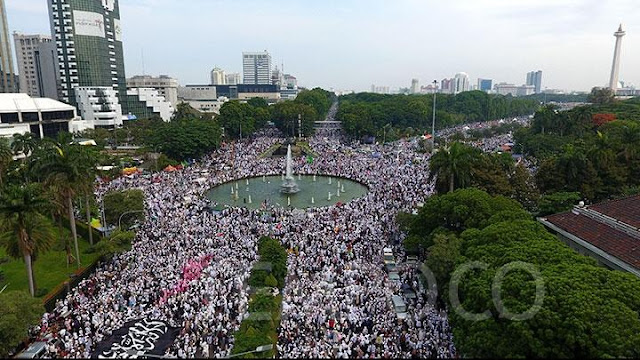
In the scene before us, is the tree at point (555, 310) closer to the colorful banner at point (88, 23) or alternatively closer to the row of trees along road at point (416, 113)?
the row of trees along road at point (416, 113)

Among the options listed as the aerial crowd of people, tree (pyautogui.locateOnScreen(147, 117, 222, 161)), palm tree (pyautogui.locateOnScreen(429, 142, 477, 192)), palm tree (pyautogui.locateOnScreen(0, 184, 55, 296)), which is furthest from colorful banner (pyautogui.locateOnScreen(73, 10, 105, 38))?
palm tree (pyautogui.locateOnScreen(429, 142, 477, 192))

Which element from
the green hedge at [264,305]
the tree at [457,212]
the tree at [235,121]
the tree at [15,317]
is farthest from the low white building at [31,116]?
the tree at [457,212]

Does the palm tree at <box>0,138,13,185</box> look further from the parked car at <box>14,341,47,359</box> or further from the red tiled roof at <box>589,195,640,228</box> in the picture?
the red tiled roof at <box>589,195,640,228</box>

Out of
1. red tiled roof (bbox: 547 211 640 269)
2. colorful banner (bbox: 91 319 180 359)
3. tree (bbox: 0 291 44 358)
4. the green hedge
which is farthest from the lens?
red tiled roof (bbox: 547 211 640 269)

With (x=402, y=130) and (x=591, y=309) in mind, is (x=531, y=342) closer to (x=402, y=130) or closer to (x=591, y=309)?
(x=591, y=309)

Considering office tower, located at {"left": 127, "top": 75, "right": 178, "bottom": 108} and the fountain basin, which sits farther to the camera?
office tower, located at {"left": 127, "top": 75, "right": 178, "bottom": 108}

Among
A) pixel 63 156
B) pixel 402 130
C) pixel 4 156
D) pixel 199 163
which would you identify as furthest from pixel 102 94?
pixel 63 156

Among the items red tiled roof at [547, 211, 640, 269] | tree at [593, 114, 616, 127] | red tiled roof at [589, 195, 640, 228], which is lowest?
red tiled roof at [547, 211, 640, 269]
